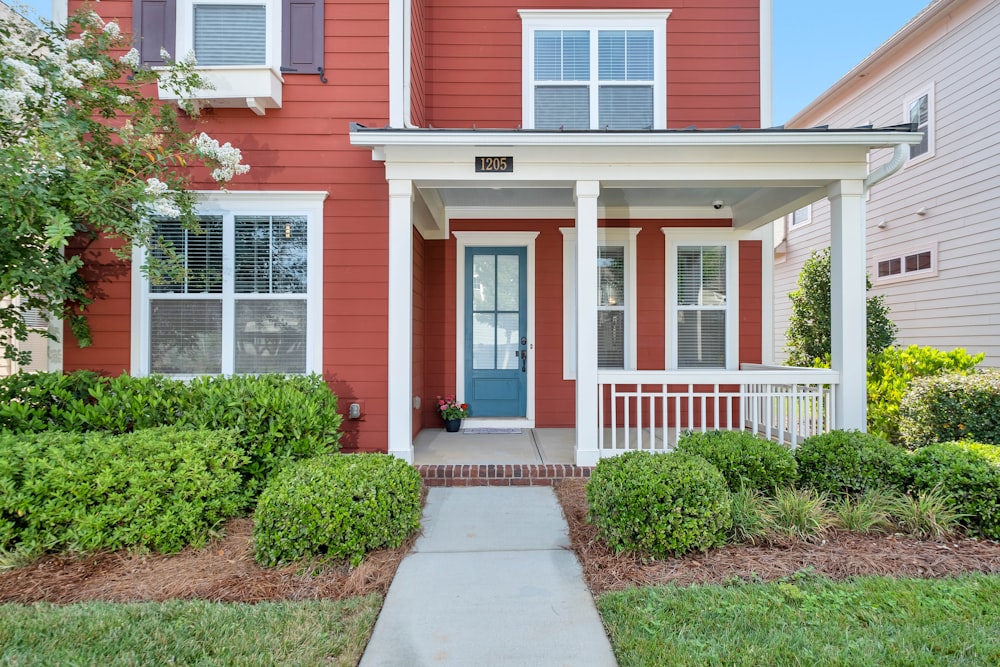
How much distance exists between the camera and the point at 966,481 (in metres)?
3.41

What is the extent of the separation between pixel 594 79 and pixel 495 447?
457 centimetres

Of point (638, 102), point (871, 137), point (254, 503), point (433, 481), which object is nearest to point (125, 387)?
point (254, 503)

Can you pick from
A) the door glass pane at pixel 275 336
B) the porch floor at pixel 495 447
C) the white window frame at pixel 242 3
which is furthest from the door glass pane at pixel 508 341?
the white window frame at pixel 242 3

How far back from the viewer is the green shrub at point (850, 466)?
12.2 ft

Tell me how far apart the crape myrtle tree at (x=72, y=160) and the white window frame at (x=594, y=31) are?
143 inches

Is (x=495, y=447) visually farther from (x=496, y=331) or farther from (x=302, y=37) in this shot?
(x=302, y=37)

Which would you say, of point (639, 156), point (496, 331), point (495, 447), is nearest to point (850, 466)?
point (639, 156)

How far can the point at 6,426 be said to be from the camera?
13.1ft

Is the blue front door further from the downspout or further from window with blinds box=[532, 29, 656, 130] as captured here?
the downspout

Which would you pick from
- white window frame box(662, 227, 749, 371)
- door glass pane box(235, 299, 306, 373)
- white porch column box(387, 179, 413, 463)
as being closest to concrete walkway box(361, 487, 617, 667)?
white porch column box(387, 179, 413, 463)

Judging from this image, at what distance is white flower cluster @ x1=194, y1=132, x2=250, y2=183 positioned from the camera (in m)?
4.36

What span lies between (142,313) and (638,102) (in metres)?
5.89

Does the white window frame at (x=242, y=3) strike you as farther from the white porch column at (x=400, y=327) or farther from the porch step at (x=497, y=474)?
the porch step at (x=497, y=474)

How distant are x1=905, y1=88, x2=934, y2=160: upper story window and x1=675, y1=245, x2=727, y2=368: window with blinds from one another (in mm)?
3721
